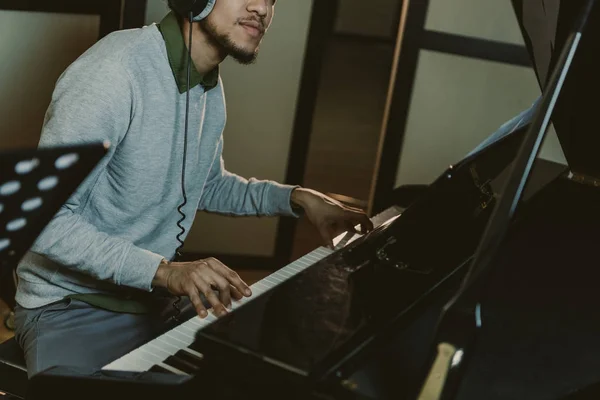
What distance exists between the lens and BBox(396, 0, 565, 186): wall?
325 cm

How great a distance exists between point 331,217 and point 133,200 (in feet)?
1.45

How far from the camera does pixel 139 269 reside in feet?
4.60

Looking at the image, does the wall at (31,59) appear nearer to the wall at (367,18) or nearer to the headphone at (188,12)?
the headphone at (188,12)

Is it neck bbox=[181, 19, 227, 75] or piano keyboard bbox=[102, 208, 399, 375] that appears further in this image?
neck bbox=[181, 19, 227, 75]

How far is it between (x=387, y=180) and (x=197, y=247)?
88cm

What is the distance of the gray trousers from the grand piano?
0.94 feet

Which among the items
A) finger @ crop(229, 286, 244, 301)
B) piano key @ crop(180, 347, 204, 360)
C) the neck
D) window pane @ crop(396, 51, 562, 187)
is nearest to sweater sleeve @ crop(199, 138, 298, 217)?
the neck

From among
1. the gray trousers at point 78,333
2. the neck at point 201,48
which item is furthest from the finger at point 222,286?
the neck at point 201,48

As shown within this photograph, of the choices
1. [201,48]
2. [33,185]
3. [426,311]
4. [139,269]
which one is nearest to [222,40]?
[201,48]

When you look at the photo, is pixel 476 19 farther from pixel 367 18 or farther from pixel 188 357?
pixel 367 18

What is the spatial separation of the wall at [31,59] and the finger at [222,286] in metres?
1.58

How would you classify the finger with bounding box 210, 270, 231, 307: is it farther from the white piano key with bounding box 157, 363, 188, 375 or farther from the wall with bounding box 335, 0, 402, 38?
the wall with bounding box 335, 0, 402, 38

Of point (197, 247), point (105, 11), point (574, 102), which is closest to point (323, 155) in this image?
point (197, 247)

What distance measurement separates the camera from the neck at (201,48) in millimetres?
1721
